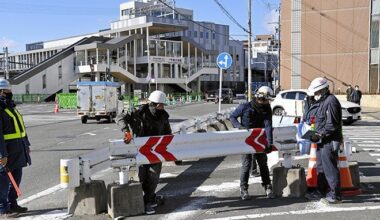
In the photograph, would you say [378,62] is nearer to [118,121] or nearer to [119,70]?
[118,121]

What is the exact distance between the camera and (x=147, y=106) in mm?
6586

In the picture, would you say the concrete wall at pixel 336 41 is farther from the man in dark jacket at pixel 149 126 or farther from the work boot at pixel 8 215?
the work boot at pixel 8 215

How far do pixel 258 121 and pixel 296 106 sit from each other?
14921mm

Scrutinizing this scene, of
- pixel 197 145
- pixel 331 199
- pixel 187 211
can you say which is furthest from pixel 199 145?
pixel 331 199

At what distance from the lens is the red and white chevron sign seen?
262 inches

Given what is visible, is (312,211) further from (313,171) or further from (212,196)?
(212,196)

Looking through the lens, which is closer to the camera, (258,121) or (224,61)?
(258,121)

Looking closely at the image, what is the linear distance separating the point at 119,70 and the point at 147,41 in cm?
712

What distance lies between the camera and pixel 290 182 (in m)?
7.24

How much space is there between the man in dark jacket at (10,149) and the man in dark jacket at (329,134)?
4208mm

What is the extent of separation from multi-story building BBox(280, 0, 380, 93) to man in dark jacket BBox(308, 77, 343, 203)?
32211 millimetres

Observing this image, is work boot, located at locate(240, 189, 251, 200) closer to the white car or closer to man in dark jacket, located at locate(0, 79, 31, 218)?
man in dark jacket, located at locate(0, 79, 31, 218)

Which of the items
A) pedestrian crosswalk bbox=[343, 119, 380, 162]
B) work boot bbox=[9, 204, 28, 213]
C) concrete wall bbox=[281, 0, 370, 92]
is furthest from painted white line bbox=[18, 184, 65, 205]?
concrete wall bbox=[281, 0, 370, 92]

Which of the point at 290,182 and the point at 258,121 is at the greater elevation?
the point at 258,121
